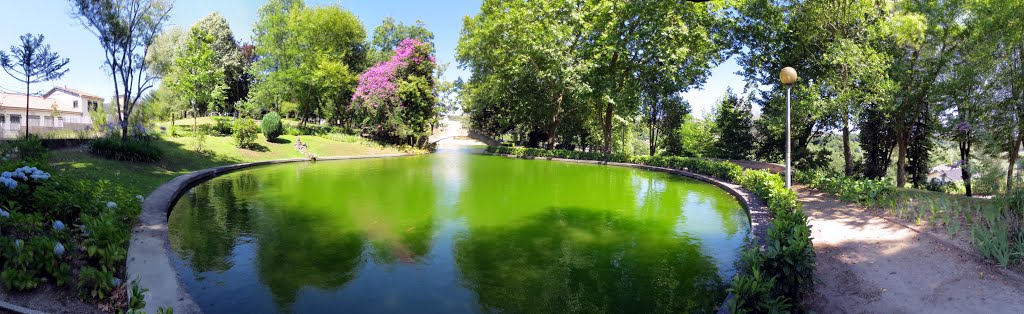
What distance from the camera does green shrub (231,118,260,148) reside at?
2289cm

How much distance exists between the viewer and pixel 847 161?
1769 centimetres

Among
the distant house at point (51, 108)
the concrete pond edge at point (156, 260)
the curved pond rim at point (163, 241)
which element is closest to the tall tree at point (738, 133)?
the curved pond rim at point (163, 241)

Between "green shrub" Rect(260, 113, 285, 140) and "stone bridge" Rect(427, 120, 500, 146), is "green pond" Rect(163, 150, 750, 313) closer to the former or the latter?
"green shrub" Rect(260, 113, 285, 140)

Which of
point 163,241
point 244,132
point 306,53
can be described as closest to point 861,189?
point 163,241

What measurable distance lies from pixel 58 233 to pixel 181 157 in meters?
14.7

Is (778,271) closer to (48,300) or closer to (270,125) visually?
(48,300)

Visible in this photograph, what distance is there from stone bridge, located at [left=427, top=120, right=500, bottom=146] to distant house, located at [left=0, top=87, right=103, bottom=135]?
26.5 metres

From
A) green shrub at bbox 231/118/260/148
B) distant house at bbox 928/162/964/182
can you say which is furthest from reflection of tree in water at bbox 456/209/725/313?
green shrub at bbox 231/118/260/148

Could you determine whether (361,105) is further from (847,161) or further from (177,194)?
(847,161)

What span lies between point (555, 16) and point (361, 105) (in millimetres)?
16124

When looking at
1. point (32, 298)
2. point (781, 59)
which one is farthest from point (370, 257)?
point (781, 59)

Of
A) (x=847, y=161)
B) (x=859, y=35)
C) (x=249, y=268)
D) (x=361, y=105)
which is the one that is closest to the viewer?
(x=249, y=268)

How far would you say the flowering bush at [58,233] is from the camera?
4438 millimetres

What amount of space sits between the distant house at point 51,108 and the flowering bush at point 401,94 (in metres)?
17.3
